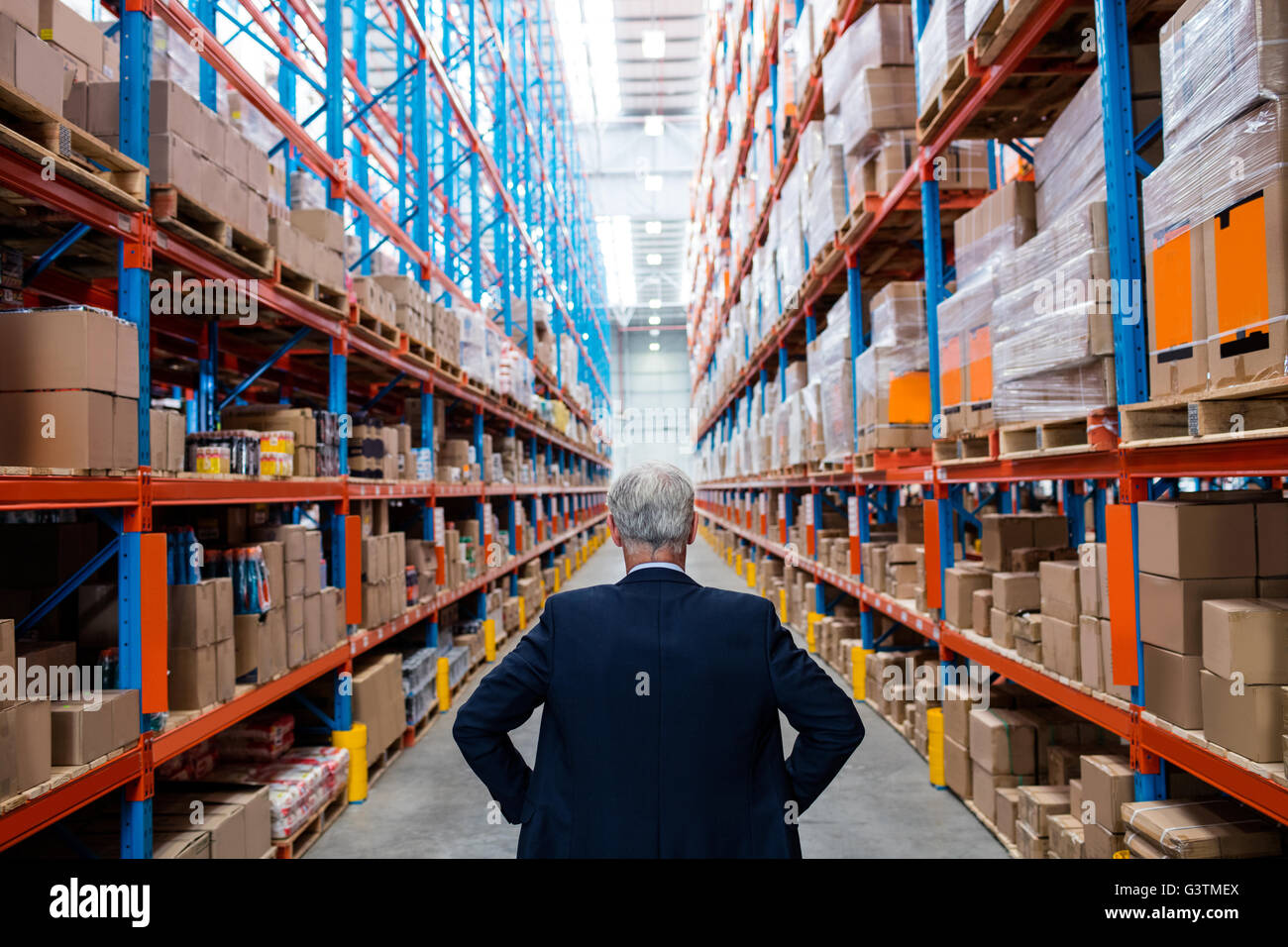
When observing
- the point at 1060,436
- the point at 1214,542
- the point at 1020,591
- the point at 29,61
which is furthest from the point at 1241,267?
the point at 29,61

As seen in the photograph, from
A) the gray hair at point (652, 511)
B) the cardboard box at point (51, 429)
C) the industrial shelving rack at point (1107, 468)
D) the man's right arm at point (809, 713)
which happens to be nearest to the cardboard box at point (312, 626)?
the cardboard box at point (51, 429)

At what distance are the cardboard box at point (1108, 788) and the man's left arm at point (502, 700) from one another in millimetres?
2436

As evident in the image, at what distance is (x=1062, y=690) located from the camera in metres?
3.44

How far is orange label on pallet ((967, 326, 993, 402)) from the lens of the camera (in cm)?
396

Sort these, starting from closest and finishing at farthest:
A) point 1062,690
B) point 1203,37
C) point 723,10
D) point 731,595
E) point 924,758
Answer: point 731,595 < point 1203,37 < point 1062,690 < point 924,758 < point 723,10

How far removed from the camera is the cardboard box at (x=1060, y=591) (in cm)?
336

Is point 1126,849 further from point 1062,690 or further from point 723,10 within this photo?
point 723,10

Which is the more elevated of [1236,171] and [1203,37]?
A: [1203,37]

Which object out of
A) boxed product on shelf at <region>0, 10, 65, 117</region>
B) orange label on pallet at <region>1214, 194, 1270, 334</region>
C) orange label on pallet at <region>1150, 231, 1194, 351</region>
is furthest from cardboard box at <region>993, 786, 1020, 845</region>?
boxed product on shelf at <region>0, 10, 65, 117</region>

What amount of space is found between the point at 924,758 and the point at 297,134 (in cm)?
542

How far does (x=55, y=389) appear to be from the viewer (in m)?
2.65

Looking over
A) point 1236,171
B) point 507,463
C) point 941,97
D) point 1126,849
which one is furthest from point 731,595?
point 507,463

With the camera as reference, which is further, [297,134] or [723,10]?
[723,10]

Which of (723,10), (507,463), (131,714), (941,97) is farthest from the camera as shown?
(723,10)
